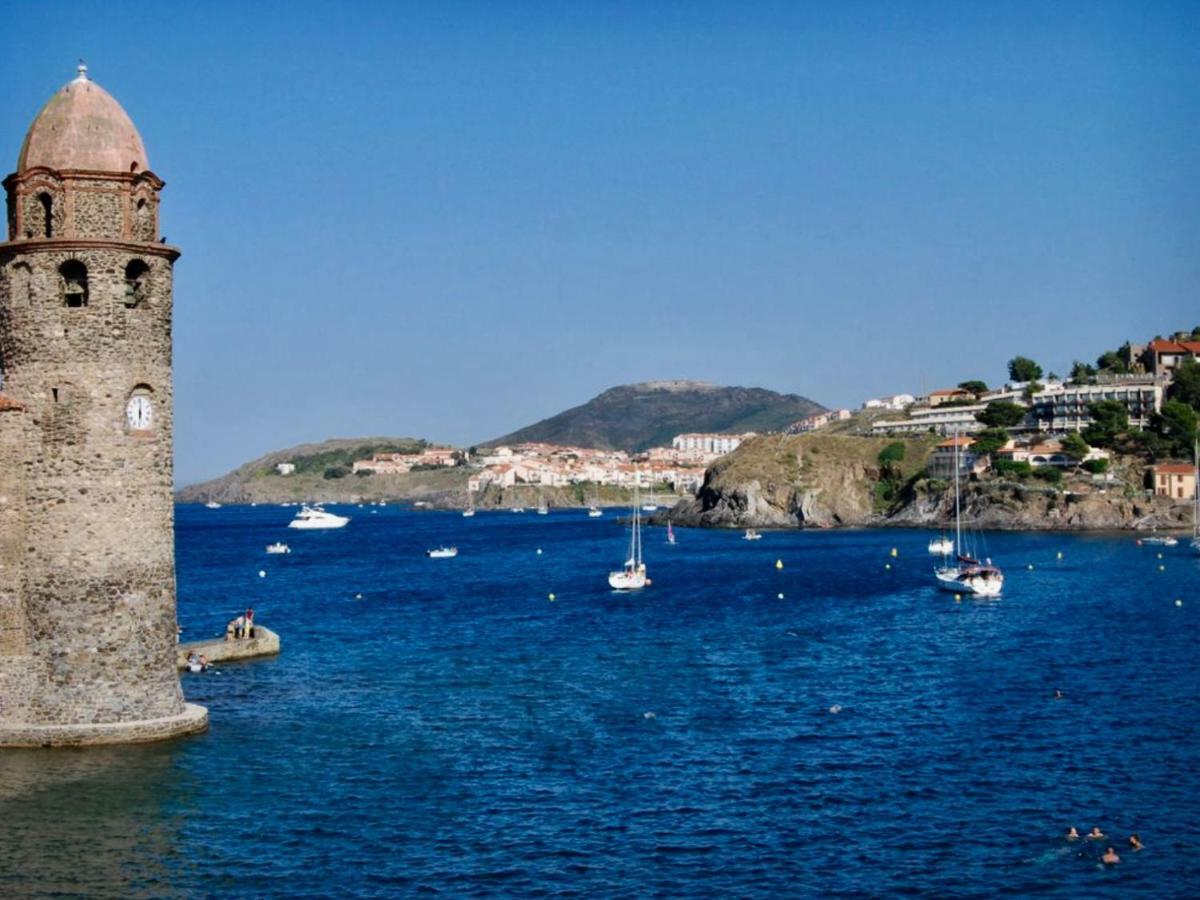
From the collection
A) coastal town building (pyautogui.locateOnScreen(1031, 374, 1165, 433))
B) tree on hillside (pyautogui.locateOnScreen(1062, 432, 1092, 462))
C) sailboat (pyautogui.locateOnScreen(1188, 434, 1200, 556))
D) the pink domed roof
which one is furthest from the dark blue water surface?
coastal town building (pyautogui.locateOnScreen(1031, 374, 1165, 433))

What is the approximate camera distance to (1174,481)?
154 m

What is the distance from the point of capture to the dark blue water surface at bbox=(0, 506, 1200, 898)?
25562 mm

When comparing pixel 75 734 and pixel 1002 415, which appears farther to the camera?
pixel 1002 415

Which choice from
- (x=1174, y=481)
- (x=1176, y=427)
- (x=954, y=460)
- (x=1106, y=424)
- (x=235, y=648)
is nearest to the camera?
(x=235, y=648)

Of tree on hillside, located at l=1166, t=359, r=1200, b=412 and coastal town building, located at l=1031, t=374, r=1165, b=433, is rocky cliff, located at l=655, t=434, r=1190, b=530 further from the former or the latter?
tree on hillside, located at l=1166, t=359, r=1200, b=412

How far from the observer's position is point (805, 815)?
29609 millimetres

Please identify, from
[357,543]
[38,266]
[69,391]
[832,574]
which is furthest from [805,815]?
[357,543]

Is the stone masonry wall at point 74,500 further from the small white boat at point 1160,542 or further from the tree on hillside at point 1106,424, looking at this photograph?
the tree on hillside at point 1106,424

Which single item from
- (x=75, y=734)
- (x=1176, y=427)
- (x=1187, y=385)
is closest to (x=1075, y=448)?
(x=1176, y=427)

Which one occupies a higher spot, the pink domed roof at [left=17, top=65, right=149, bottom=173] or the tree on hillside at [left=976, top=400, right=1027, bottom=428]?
the tree on hillside at [left=976, top=400, right=1027, bottom=428]

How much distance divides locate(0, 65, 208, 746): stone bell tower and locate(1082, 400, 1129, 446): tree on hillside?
156m

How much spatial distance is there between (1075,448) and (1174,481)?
45.6 ft

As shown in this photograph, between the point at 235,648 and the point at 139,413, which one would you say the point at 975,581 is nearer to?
the point at 235,648

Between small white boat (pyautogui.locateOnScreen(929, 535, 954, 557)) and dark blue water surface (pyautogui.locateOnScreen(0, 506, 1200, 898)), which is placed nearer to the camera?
dark blue water surface (pyautogui.locateOnScreen(0, 506, 1200, 898))
